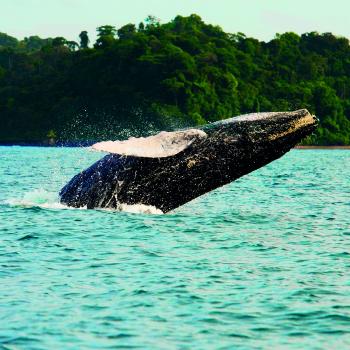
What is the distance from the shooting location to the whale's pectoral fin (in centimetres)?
1692

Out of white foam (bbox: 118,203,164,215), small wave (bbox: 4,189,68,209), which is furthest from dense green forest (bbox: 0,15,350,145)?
white foam (bbox: 118,203,164,215)

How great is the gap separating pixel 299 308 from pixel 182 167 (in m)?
6.93

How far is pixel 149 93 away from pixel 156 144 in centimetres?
14187

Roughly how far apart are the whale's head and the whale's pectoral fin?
54cm

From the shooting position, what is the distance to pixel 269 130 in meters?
18.4

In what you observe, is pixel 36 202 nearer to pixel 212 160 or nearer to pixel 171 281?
pixel 212 160

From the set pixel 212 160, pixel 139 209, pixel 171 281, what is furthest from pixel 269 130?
pixel 171 281

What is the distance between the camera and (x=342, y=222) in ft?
72.0

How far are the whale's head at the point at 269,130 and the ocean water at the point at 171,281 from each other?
189 cm

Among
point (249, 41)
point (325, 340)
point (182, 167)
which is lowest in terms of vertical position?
point (325, 340)

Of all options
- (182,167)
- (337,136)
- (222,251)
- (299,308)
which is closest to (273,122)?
(182,167)

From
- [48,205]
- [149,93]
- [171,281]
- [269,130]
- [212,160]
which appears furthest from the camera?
[149,93]

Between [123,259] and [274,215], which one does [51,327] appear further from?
[274,215]

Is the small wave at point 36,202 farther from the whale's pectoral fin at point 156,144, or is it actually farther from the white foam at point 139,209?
the whale's pectoral fin at point 156,144
